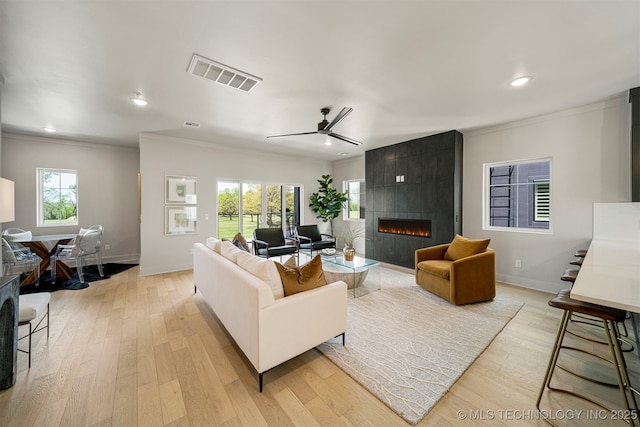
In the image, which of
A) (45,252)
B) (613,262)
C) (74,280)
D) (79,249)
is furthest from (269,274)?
(45,252)

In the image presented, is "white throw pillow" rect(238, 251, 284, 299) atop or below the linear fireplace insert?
below

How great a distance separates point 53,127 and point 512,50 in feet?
22.3

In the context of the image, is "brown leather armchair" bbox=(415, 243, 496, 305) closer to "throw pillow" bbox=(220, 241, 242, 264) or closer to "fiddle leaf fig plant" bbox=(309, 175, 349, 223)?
"throw pillow" bbox=(220, 241, 242, 264)

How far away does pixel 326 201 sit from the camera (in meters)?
6.87

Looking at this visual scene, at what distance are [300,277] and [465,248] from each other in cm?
272

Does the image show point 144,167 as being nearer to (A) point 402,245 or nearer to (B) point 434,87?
(B) point 434,87

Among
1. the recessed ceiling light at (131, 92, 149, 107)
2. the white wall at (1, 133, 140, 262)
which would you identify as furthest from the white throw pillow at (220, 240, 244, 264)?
the white wall at (1, 133, 140, 262)

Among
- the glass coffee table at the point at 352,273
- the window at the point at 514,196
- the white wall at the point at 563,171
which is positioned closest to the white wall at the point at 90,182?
the glass coffee table at the point at 352,273

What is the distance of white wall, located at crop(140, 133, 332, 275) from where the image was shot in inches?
184

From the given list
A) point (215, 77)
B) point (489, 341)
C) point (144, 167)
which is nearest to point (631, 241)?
point (489, 341)

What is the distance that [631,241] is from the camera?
113 inches

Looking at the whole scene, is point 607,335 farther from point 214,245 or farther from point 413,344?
point 214,245

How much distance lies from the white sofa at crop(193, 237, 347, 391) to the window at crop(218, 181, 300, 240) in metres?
3.49

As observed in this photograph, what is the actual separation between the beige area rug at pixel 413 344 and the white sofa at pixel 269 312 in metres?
0.35
